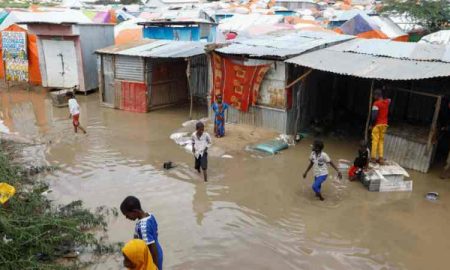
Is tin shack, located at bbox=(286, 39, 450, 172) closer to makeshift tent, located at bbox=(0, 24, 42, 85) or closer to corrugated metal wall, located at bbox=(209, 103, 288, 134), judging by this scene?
corrugated metal wall, located at bbox=(209, 103, 288, 134)

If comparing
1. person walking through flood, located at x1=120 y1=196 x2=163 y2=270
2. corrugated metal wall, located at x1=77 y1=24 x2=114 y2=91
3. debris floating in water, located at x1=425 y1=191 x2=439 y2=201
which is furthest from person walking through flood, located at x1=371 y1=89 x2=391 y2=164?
corrugated metal wall, located at x1=77 y1=24 x2=114 y2=91

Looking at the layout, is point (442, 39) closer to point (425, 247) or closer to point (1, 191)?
point (425, 247)

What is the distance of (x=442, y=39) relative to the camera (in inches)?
639

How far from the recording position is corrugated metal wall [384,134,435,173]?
8.57 m

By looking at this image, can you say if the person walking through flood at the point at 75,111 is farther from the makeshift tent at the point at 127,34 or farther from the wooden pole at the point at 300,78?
the makeshift tent at the point at 127,34

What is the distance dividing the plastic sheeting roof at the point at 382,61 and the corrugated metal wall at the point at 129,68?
5.50 meters

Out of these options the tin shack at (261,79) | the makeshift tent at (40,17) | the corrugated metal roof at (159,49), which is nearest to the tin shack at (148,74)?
the corrugated metal roof at (159,49)

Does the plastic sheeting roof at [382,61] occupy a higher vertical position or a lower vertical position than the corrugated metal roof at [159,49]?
higher

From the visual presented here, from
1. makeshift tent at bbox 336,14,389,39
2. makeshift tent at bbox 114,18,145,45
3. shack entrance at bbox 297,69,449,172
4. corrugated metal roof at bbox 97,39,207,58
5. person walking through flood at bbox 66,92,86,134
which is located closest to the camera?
shack entrance at bbox 297,69,449,172

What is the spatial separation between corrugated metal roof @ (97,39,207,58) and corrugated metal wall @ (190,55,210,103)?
0.46 metres

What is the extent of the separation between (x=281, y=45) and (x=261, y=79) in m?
1.17

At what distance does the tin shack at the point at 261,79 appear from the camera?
408 inches

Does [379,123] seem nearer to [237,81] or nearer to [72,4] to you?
[237,81]

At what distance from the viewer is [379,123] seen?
27.2ft
